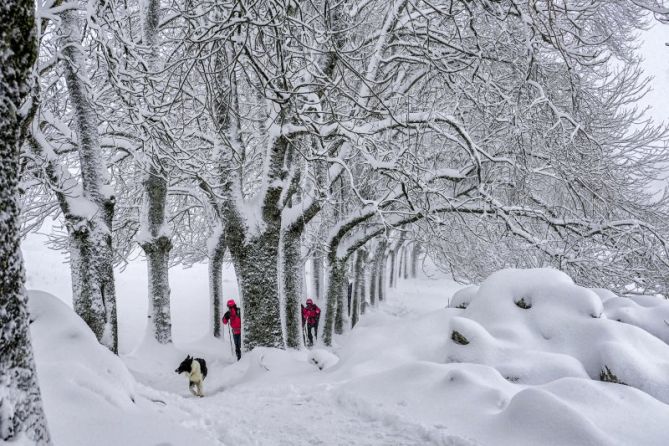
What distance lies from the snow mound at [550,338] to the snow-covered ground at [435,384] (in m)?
0.01

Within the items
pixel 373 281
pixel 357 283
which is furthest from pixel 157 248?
pixel 373 281

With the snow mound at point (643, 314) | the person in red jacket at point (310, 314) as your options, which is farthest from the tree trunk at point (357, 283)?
the snow mound at point (643, 314)

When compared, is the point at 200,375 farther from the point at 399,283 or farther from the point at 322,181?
the point at 399,283

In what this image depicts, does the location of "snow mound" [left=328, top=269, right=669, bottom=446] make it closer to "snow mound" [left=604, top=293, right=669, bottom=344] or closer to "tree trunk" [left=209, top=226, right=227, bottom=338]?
"snow mound" [left=604, top=293, right=669, bottom=344]

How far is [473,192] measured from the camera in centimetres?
990

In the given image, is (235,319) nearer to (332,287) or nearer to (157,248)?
(157,248)

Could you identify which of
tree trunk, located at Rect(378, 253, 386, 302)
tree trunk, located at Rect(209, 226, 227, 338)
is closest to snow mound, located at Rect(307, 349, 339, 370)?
tree trunk, located at Rect(209, 226, 227, 338)

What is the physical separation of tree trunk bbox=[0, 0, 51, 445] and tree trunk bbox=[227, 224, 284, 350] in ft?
17.5

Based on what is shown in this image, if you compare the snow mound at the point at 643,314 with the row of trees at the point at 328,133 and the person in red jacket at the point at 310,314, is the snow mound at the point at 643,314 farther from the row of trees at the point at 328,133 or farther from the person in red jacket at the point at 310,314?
the person in red jacket at the point at 310,314

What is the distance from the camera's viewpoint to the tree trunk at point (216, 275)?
12.1m

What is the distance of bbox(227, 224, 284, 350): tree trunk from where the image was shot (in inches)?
293

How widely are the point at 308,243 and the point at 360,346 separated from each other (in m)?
7.96

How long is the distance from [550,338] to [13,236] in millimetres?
5371

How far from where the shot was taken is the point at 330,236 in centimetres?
953
